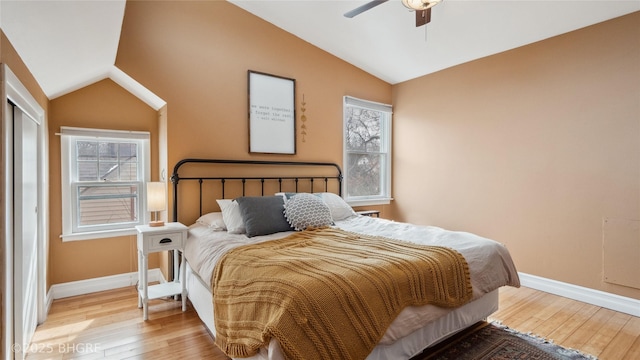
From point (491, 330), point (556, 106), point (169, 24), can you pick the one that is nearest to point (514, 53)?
point (556, 106)

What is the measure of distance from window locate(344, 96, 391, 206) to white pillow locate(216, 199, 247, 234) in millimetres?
1878

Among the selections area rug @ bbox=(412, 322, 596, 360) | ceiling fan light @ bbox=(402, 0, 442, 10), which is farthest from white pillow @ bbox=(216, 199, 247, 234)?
ceiling fan light @ bbox=(402, 0, 442, 10)

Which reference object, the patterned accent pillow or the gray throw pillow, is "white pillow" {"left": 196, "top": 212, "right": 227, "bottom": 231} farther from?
the patterned accent pillow

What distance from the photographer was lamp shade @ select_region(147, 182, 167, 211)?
2805 mm

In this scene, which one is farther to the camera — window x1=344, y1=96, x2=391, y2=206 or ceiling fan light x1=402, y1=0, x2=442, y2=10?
window x1=344, y1=96, x2=391, y2=206

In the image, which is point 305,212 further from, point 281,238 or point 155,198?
point 155,198

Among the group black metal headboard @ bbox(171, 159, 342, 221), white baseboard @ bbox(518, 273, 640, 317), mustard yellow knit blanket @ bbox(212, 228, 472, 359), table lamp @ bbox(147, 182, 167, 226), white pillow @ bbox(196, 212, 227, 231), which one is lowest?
white baseboard @ bbox(518, 273, 640, 317)

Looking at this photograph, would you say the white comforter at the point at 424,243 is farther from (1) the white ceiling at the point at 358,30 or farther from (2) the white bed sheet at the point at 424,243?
(1) the white ceiling at the point at 358,30

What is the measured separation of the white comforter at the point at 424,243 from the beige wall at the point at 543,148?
1225mm

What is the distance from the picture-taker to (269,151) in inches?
144

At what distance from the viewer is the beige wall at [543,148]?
2.83 meters

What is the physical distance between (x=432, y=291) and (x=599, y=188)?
2.24 m

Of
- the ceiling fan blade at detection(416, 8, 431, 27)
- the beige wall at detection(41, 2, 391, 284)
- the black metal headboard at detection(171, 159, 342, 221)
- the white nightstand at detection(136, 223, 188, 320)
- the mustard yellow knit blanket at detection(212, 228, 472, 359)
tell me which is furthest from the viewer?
the black metal headboard at detection(171, 159, 342, 221)

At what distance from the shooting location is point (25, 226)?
6.65 ft
